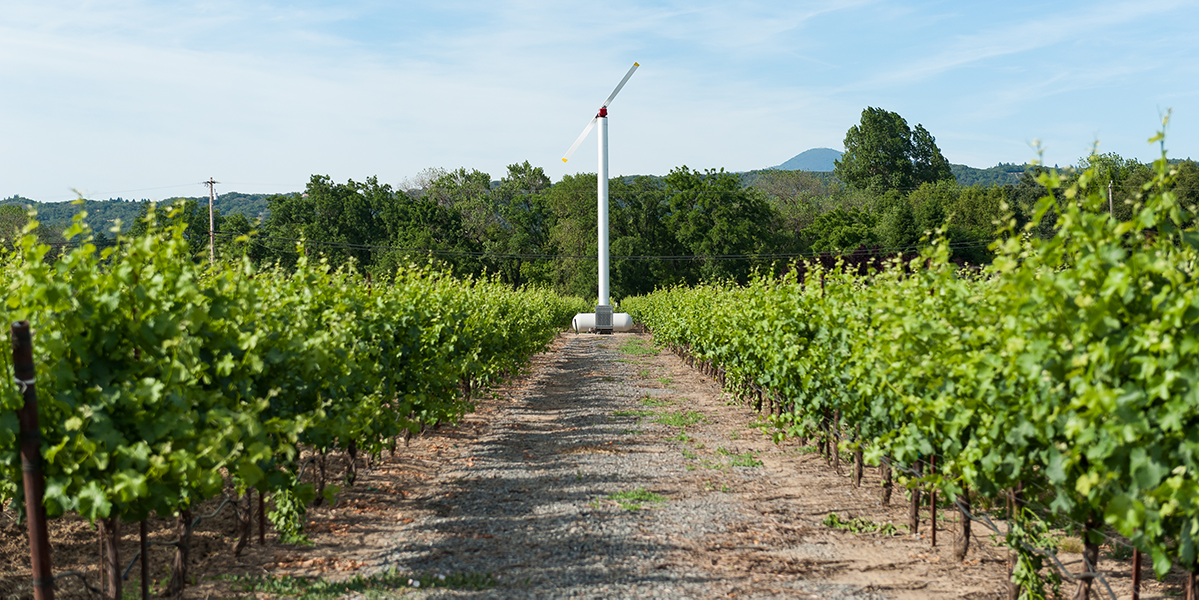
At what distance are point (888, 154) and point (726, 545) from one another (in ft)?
280

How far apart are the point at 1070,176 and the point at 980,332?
34.5 inches

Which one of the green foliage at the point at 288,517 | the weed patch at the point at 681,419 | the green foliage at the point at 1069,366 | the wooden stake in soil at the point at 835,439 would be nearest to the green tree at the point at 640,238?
the weed patch at the point at 681,419

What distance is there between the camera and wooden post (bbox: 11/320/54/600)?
317cm

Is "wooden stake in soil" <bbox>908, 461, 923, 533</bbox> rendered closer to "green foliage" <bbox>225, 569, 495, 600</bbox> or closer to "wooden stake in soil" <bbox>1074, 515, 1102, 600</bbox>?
"wooden stake in soil" <bbox>1074, 515, 1102, 600</bbox>

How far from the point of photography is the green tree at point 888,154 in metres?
83.6

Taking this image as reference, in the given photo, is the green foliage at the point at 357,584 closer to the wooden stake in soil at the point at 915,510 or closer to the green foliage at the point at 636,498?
the green foliage at the point at 636,498

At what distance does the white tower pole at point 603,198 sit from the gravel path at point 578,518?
31.6m

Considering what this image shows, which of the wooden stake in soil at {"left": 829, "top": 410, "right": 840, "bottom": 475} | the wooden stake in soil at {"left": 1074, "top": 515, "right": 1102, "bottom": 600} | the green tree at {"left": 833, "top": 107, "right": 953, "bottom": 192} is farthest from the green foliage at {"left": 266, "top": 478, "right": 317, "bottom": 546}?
the green tree at {"left": 833, "top": 107, "right": 953, "bottom": 192}

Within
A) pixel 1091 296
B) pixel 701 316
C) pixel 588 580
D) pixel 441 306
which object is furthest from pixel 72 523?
pixel 701 316

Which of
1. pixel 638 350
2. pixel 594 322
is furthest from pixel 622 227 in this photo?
pixel 638 350

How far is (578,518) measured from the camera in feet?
20.4

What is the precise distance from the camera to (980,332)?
4.04 meters

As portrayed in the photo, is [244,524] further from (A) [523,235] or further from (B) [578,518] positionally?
(A) [523,235]

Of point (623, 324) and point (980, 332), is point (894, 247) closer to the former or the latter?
point (623, 324)
